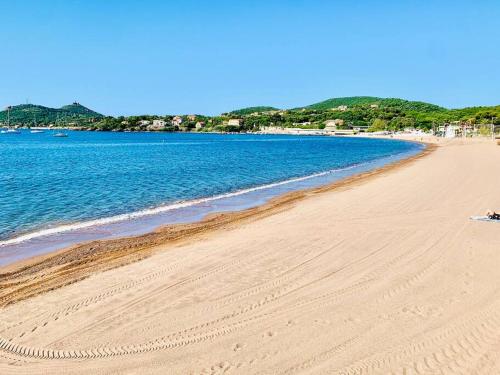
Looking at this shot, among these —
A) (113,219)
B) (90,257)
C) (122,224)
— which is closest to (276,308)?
(90,257)

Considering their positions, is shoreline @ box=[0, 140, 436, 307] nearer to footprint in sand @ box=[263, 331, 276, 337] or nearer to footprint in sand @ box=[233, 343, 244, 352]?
footprint in sand @ box=[233, 343, 244, 352]

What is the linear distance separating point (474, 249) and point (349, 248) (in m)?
3.28

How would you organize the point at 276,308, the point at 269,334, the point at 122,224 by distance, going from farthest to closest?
the point at 122,224, the point at 276,308, the point at 269,334

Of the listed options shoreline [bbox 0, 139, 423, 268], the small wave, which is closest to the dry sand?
shoreline [bbox 0, 139, 423, 268]

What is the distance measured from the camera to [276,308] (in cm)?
798

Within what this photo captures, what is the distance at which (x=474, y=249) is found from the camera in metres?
11.7

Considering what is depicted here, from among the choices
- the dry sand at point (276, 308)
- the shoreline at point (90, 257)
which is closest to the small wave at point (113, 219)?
the shoreline at point (90, 257)

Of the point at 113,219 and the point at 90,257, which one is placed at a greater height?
the point at 90,257

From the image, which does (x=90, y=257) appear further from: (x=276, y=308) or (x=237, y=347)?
(x=237, y=347)

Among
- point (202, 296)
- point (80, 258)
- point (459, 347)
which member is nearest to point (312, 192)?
point (80, 258)

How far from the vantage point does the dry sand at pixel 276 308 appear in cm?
624

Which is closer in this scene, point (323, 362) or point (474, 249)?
point (323, 362)

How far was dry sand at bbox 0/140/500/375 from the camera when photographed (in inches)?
246

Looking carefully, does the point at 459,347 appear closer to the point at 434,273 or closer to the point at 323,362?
the point at 323,362
